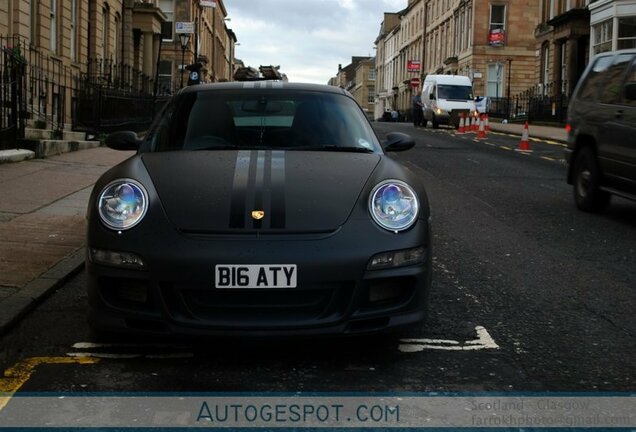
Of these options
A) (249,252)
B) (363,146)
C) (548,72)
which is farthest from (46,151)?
(548,72)

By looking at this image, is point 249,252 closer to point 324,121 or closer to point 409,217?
point 409,217

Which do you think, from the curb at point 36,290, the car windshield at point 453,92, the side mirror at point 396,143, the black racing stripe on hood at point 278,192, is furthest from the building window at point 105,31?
the black racing stripe on hood at point 278,192

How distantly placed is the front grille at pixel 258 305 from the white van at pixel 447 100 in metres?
32.9

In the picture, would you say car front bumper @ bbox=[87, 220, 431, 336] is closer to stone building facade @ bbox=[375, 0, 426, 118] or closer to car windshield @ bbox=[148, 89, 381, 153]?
car windshield @ bbox=[148, 89, 381, 153]

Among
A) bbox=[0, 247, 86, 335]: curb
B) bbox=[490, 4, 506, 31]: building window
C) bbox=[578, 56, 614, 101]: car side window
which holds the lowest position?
bbox=[0, 247, 86, 335]: curb

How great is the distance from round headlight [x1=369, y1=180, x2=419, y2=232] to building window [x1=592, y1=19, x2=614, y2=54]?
30471mm

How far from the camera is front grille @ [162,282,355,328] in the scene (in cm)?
362

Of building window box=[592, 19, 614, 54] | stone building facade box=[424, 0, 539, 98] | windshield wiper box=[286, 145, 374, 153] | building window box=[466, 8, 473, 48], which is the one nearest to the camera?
windshield wiper box=[286, 145, 374, 153]

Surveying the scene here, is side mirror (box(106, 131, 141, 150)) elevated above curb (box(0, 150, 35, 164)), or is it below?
above

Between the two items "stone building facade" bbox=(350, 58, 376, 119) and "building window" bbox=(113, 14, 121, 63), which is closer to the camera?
"building window" bbox=(113, 14, 121, 63)

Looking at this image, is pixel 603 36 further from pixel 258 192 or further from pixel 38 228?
pixel 258 192

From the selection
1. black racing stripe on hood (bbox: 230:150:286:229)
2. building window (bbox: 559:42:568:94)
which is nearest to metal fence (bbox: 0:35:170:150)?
black racing stripe on hood (bbox: 230:150:286:229)

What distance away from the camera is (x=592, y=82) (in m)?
9.41

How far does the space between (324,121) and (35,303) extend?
2.22m
